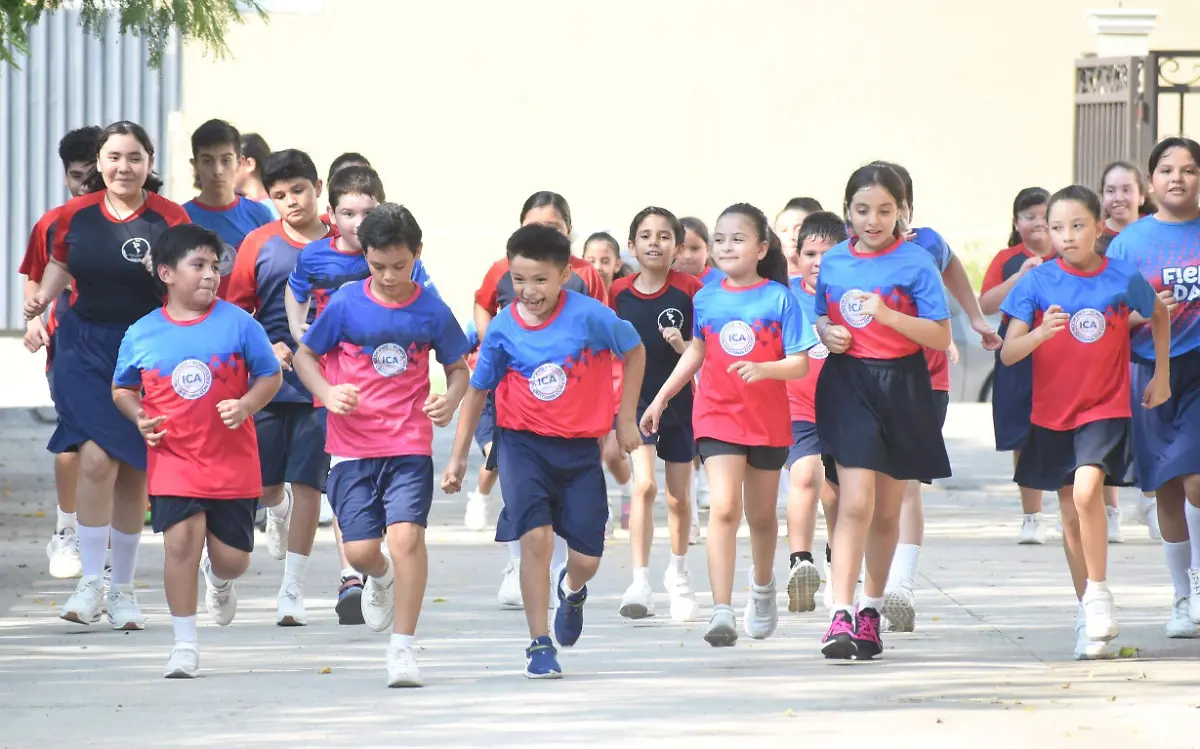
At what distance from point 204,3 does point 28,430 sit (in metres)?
7.56

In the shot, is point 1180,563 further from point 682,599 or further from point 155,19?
point 155,19

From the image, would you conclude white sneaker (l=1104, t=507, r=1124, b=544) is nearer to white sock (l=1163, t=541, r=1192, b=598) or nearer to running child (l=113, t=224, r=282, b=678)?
white sock (l=1163, t=541, r=1192, b=598)

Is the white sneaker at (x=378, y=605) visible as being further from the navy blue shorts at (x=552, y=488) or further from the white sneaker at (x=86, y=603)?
the white sneaker at (x=86, y=603)

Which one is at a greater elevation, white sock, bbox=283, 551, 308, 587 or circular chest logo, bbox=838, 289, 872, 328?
circular chest logo, bbox=838, 289, 872, 328

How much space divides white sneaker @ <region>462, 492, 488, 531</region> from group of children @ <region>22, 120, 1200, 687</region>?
8.52 feet

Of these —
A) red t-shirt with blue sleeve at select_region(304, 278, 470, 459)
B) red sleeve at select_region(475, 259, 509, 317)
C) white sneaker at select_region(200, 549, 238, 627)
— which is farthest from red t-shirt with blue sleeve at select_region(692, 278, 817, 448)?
white sneaker at select_region(200, 549, 238, 627)

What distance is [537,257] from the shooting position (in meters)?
6.98

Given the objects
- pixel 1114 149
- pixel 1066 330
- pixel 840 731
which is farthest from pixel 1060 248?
pixel 1114 149

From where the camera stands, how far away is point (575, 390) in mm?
7020

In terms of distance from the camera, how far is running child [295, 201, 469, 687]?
689cm

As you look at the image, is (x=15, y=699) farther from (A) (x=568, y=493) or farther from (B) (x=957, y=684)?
(B) (x=957, y=684)

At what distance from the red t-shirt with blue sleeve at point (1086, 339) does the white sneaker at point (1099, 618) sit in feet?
2.08

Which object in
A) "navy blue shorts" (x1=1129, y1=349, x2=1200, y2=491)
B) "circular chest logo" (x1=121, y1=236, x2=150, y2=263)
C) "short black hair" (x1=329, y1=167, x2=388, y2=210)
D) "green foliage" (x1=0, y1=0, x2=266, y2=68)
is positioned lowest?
"navy blue shorts" (x1=1129, y1=349, x2=1200, y2=491)

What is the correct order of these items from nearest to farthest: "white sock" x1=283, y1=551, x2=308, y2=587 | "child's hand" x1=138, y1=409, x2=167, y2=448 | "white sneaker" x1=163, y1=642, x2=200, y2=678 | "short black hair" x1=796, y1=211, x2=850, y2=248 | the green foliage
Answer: "white sneaker" x1=163, y1=642, x2=200, y2=678, "child's hand" x1=138, y1=409, x2=167, y2=448, "white sock" x1=283, y1=551, x2=308, y2=587, "short black hair" x1=796, y1=211, x2=850, y2=248, the green foliage
